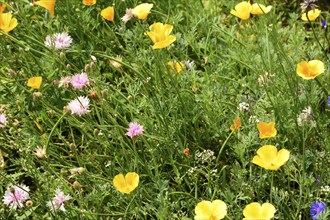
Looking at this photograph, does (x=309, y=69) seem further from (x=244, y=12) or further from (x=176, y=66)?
(x=176, y=66)

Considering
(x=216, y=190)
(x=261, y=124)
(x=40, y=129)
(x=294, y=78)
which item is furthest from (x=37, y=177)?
(x=294, y=78)

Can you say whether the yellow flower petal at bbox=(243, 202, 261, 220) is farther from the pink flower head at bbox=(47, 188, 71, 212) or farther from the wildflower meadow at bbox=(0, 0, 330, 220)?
the pink flower head at bbox=(47, 188, 71, 212)

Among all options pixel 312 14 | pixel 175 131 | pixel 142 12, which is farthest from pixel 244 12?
pixel 175 131

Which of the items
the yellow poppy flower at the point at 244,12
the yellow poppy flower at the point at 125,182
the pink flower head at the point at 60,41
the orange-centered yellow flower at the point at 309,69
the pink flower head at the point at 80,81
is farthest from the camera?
the pink flower head at the point at 60,41

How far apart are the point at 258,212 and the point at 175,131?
0.65m

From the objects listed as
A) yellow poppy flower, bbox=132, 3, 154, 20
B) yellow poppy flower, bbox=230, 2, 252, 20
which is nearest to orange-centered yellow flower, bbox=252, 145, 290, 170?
yellow poppy flower, bbox=230, 2, 252, 20

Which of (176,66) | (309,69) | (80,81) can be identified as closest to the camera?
(309,69)

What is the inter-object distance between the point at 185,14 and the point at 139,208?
1.18 meters

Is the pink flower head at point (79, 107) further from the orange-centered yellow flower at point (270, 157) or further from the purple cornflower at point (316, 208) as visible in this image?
the purple cornflower at point (316, 208)

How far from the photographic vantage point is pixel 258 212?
180 cm

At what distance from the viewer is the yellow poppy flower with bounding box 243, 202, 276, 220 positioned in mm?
1771

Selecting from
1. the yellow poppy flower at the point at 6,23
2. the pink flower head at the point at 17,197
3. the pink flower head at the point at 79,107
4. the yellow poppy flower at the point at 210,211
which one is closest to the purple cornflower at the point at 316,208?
the yellow poppy flower at the point at 210,211

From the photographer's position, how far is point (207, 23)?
2.78 meters

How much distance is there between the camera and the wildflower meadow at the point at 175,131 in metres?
2.12
